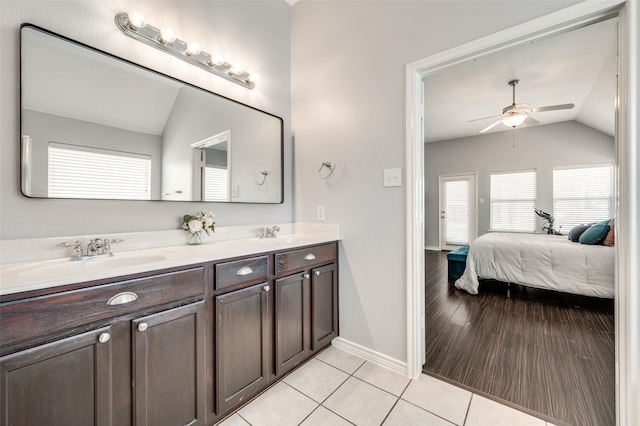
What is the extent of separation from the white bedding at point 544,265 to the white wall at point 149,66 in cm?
255

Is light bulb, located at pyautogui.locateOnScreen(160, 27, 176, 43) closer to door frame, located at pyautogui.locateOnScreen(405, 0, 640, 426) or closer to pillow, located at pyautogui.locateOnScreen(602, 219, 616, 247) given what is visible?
door frame, located at pyautogui.locateOnScreen(405, 0, 640, 426)

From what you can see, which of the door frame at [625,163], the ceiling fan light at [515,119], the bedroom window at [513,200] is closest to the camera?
the door frame at [625,163]

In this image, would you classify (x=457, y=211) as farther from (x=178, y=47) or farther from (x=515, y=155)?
(x=178, y=47)

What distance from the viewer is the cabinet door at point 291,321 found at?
5.29 ft

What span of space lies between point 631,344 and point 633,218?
55 cm

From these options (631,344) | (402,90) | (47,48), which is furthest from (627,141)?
(47,48)

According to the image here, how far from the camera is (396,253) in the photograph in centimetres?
181

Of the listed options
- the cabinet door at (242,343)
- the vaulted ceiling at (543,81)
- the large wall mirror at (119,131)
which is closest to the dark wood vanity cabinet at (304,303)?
the cabinet door at (242,343)

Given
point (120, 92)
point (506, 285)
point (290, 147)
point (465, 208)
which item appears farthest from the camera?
point (465, 208)

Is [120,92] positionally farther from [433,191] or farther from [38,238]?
[433,191]

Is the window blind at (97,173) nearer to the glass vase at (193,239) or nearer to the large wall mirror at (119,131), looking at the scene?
the large wall mirror at (119,131)

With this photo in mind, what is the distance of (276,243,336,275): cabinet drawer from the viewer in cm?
164

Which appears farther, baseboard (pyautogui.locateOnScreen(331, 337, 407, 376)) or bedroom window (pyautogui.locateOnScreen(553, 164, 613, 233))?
bedroom window (pyautogui.locateOnScreen(553, 164, 613, 233))

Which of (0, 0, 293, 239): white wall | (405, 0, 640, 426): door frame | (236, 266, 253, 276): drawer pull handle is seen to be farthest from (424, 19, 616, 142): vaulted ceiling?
(236, 266, 253, 276): drawer pull handle
